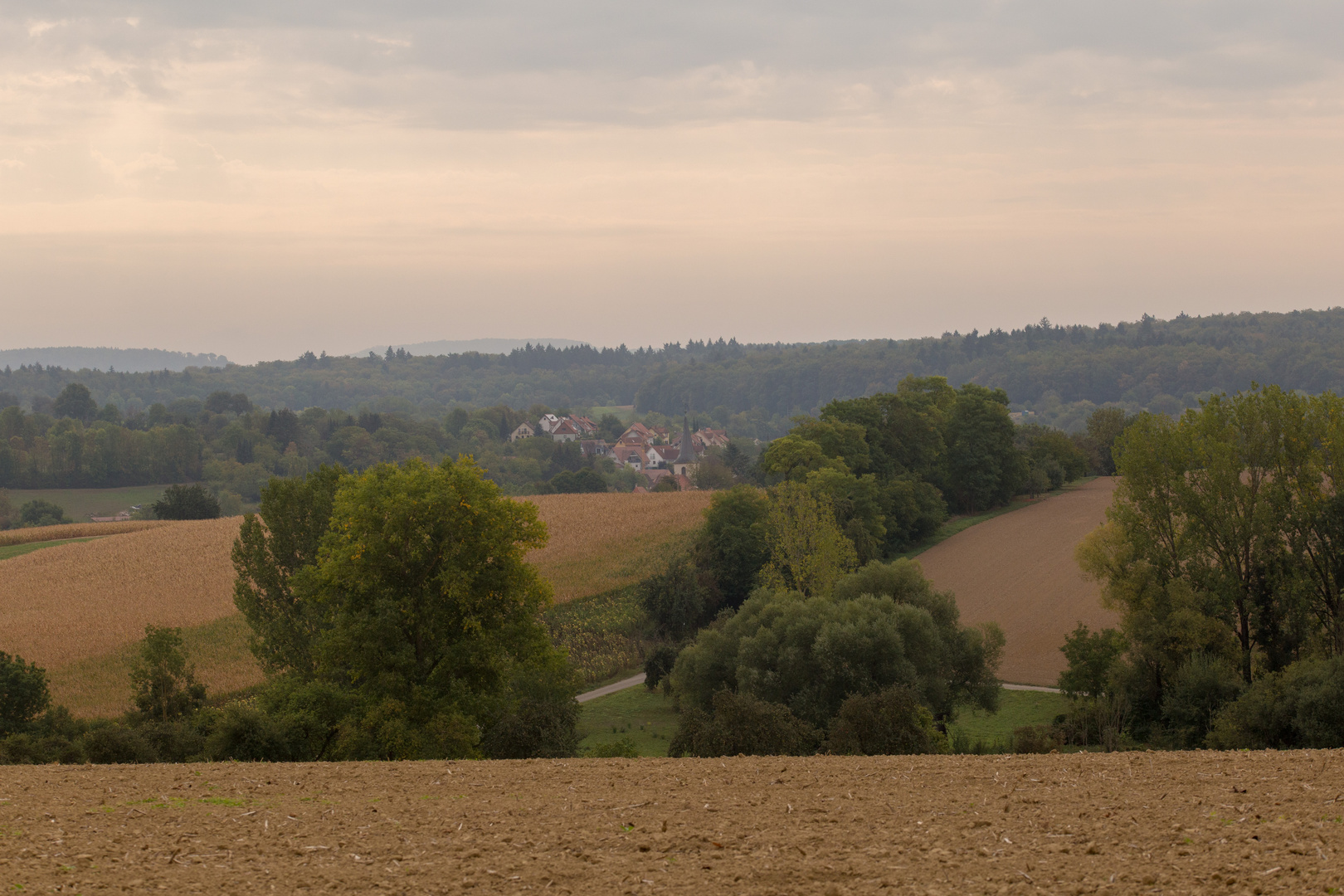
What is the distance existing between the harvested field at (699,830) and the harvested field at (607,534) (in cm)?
3369

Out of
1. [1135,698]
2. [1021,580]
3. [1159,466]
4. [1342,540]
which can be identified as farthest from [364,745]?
[1021,580]

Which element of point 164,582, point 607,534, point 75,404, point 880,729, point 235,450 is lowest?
point 164,582

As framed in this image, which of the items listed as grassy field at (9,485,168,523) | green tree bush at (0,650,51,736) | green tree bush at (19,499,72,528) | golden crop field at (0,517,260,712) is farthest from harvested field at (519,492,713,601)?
grassy field at (9,485,168,523)

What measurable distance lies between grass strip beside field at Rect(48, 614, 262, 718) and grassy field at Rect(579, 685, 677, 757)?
43.9 ft

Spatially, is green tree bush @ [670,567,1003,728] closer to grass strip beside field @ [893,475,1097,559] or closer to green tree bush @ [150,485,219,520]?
grass strip beside field @ [893,475,1097,559]

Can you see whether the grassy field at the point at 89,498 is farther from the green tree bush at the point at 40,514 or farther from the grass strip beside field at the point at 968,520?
the grass strip beside field at the point at 968,520

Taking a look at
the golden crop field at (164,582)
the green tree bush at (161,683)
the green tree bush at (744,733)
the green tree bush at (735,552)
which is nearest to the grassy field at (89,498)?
the golden crop field at (164,582)

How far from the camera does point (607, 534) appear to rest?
66188 millimetres

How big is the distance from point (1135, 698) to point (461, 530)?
2186 centimetres

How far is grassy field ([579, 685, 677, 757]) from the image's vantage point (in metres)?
30.7

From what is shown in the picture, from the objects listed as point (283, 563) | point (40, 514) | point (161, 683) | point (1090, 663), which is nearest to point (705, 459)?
point (40, 514)

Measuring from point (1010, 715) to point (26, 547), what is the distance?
6637cm

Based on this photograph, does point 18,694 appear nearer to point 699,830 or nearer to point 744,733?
point 744,733

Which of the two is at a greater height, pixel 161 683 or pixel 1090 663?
pixel 161 683
